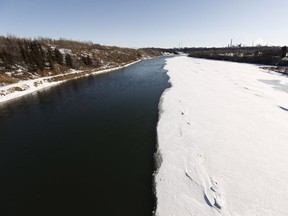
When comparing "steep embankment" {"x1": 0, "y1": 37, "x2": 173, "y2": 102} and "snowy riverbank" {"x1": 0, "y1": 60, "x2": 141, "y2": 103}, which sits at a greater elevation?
"steep embankment" {"x1": 0, "y1": 37, "x2": 173, "y2": 102}

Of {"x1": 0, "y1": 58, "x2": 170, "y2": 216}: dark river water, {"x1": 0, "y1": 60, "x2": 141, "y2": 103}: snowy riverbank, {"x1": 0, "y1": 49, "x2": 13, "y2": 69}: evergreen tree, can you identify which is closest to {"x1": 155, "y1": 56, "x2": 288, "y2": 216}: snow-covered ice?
{"x1": 0, "y1": 58, "x2": 170, "y2": 216}: dark river water

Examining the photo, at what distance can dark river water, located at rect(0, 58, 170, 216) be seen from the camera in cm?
729

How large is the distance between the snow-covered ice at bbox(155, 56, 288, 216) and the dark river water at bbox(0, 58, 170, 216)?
3.27 feet

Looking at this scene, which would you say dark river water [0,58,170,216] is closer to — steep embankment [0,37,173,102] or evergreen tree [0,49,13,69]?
steep embankment [0,37,173,102]

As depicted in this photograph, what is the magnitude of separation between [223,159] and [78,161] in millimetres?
7754

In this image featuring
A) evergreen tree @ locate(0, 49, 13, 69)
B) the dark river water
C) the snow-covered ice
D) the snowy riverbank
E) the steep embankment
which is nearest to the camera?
the snow-covered ice

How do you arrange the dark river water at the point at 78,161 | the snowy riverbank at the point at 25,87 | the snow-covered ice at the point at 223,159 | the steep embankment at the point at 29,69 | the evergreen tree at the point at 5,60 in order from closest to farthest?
the snow-covered ice at the point at 223,159 → the dark river water at the point at 78,161 → the snowy riverbank at the point at 25,87 → the steep embankment at the point at 29,69 → the evergreen tree at the point at 5,60

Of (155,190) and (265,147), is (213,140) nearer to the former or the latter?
(265,147)

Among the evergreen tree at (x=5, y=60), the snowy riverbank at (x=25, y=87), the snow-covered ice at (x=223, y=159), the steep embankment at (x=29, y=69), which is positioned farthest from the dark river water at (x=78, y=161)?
the evergreen tree at (x=5, y=60)

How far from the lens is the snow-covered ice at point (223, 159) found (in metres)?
6.97

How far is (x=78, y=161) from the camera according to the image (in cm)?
1019

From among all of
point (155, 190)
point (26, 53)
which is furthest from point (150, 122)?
point (26, 53)

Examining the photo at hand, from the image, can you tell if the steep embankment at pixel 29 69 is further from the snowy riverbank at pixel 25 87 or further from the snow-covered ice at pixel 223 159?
the snow-covered ice at pixel 223 159

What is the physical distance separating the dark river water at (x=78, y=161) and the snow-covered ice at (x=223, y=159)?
3.27ft
